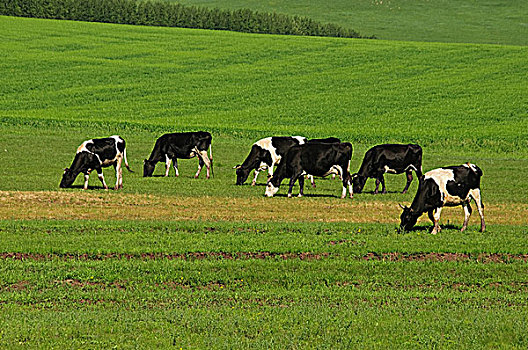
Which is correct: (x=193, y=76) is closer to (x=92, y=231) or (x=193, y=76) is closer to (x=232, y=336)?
(x=92, y=231)

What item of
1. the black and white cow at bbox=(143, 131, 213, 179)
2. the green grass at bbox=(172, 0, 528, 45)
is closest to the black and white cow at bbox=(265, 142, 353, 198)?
the black and white cow at bbox=(143, 131, 213, 179)

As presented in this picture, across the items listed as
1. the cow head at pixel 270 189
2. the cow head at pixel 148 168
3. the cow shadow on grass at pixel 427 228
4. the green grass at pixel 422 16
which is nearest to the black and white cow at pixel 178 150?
the cow head at pixel 148 168

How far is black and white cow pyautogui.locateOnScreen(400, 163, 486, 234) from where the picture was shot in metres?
17.2

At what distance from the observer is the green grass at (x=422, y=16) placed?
10500 cm

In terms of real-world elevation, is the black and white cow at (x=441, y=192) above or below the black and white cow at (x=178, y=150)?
above

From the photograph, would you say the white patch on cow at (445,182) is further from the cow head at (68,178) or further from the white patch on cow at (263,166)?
the cow head at (68,178)

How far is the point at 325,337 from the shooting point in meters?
9.62

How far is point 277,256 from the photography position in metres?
14.5

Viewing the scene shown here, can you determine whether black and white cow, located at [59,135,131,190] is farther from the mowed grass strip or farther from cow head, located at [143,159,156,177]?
the mowed grass strip

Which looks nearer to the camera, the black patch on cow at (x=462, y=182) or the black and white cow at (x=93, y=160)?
the black patch on cow at (x=462, y=182)

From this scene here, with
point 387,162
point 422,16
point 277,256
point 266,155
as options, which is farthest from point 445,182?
point 422,16

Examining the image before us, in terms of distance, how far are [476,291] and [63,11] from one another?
91.3m

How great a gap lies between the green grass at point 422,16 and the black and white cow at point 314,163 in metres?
80.8

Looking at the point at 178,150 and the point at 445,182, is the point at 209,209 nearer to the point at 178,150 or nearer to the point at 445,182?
the point at 445,182
